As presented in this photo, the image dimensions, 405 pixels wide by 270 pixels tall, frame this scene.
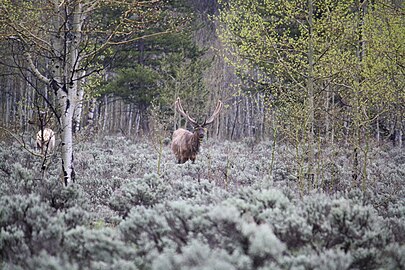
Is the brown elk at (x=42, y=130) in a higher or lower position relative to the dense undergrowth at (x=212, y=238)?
higher

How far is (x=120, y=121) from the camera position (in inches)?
1458

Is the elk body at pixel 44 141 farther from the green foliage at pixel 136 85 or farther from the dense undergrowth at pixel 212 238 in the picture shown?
the green foliage at pixel 136 85

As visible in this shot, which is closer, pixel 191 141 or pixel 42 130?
pixel 42 130

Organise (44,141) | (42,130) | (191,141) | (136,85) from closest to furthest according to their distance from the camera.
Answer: (42,130)
(44,141)
(191,141)
(136,85)

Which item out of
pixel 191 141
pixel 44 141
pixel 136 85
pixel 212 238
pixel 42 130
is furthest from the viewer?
pixel 136 85

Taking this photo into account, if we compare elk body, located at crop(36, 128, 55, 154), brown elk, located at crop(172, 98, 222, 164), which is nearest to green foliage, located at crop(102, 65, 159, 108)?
elk body, located at crop(36, 128, 55, 154)

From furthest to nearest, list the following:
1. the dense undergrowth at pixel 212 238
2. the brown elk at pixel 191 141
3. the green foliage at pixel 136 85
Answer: the green foliage at pixel 136 85 → the brown elk at pixel 191 141 → the dense undergrowth at pixel 212 238

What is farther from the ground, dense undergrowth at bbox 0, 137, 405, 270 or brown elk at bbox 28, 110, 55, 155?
brown elk at bbox 28, 110, 55, 155

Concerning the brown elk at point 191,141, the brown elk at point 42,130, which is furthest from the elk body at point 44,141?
the brown elk at point 191,141

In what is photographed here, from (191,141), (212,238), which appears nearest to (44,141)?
(212,238)

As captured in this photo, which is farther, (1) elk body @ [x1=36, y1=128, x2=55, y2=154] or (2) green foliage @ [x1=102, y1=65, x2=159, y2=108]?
(2) green foliage @ [x1=102, y1=65, x2=159, y2=108]

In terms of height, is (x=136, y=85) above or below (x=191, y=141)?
above

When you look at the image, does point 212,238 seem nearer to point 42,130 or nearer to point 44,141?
point 42,130

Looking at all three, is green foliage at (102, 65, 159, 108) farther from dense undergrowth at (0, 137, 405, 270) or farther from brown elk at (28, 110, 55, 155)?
dense undergrowth at (0, 137, 405, 270)
